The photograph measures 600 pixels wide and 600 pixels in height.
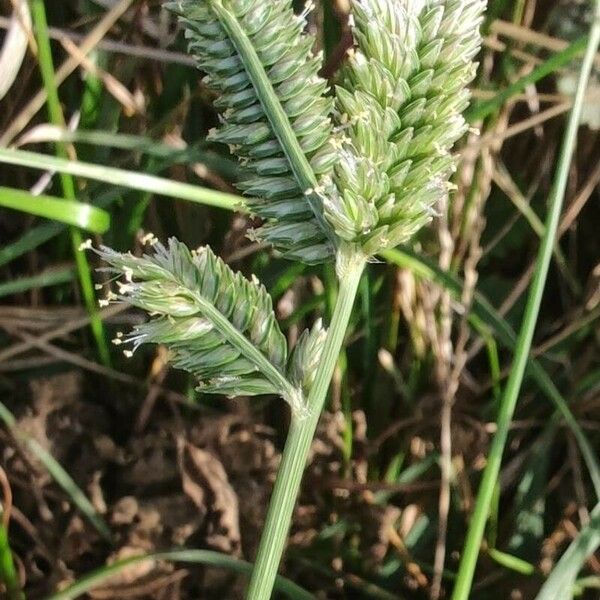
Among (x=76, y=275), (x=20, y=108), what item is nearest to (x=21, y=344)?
(x=76, y=275)

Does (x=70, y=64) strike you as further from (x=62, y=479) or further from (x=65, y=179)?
(x=62, y=479)

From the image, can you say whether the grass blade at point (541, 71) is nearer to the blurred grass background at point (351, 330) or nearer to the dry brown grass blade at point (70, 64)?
the blurred grass background at point (351, 330)

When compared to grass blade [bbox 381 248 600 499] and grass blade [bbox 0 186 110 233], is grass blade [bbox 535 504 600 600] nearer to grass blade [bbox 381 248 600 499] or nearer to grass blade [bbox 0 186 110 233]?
grass blade [bbox 381 248 600 499]

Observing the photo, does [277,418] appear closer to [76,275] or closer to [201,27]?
[76,275]

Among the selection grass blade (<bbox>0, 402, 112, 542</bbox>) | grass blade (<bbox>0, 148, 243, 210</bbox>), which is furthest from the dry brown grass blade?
grass blade (<bbox>0, 402, 112, 542</bbox>)

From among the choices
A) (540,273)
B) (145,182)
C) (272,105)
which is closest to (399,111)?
(272,105)
